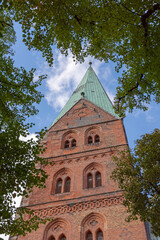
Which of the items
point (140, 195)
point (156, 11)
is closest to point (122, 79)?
point (156, 11)

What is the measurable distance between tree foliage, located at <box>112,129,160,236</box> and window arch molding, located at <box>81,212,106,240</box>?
431cm

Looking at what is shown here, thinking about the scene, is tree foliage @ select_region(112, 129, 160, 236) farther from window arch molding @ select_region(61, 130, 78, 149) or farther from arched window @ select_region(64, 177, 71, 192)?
window arch molding @ select_region(61, 130, 78, 149)

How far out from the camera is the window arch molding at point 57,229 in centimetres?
1434

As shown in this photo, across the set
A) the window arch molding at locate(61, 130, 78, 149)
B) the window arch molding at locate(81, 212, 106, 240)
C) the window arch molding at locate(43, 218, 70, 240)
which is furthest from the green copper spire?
the window arch molding at locate(43, 218, 70, 240)

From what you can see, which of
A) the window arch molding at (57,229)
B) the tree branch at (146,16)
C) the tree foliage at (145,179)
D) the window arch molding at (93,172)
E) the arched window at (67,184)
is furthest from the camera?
the arched window at (67,184)

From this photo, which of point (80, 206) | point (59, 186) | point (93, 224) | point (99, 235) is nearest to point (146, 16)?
point (93, 224)

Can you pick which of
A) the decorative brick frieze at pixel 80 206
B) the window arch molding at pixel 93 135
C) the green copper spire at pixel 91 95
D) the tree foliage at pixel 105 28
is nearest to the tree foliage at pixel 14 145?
the tree foliage at pixel 105 28

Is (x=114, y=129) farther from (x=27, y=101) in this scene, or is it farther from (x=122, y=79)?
(x=27, y=101)

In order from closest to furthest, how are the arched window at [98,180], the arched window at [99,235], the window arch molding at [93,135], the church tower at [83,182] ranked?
1. the arched window at [99,235]
2. the church tower at [83,182]
3. the arched window at [98,180]
4. the window arch molding at [93,135]

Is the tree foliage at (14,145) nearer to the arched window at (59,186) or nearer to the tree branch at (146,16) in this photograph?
the tree branch at (146,16)

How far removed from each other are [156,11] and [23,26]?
12.9ft

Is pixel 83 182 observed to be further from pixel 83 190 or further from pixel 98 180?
pixel 98 180

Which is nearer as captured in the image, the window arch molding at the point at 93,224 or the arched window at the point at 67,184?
the window arch molding at the point at 93,224

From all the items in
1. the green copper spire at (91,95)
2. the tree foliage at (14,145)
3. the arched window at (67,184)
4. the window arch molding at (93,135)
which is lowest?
the tree foliage at (14,145)
